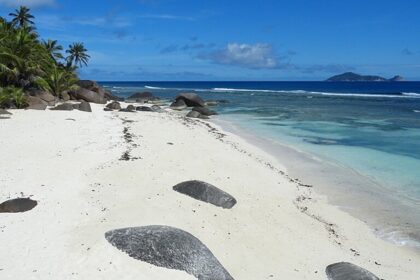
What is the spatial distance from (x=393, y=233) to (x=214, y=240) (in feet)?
16.1

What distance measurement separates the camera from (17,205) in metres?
9.82

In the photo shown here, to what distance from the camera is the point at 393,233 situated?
1115cm

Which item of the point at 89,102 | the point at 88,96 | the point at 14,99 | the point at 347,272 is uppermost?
the point at 14,99

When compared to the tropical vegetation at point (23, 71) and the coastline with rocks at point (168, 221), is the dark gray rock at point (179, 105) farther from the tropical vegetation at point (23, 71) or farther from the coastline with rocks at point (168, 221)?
the coastline with rocks at point (168, 221)

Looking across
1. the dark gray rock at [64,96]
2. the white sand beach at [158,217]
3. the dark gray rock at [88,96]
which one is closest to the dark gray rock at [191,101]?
the dark gray rock at [88,96]

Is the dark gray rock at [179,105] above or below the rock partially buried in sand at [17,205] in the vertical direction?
below

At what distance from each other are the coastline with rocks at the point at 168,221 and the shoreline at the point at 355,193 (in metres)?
0.45

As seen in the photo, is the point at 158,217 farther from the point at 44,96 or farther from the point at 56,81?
the point at 56,81

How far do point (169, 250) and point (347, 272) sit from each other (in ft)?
11.0

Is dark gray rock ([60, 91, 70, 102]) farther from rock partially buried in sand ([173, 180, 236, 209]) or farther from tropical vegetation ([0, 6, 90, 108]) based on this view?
rock partially buried in sand ([173, 180, 236, 209])

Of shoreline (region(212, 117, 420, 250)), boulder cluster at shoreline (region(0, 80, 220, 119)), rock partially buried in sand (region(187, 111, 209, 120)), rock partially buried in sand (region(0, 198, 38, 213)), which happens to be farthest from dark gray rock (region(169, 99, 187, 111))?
rock partially buried in sand (region(0, 198, 38, 213))

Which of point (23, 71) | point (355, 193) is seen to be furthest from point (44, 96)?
point (355, 193)

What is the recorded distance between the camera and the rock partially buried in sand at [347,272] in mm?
8170

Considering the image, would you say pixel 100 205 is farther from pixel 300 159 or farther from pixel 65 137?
pixel 300 159
